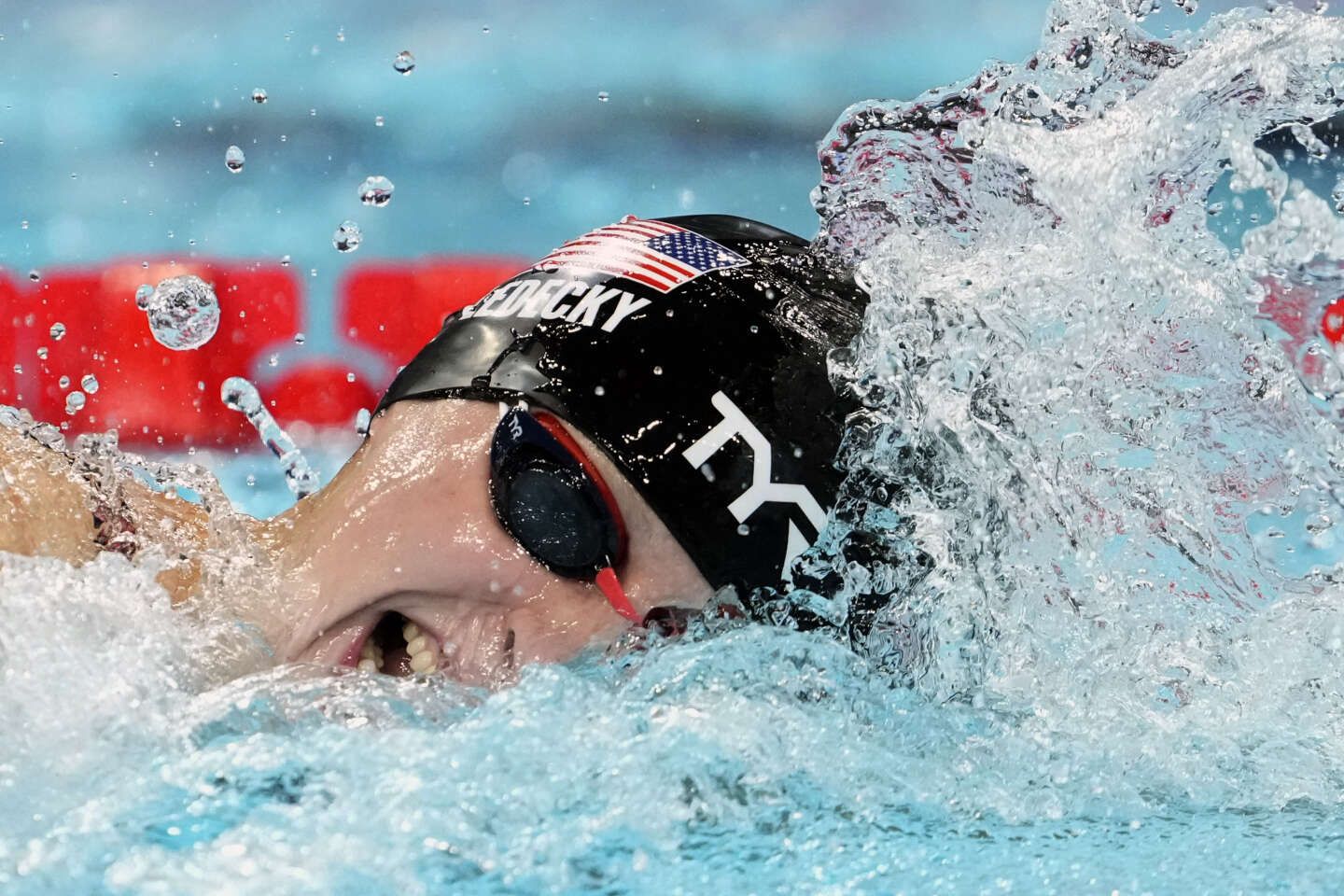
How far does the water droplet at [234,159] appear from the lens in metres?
3.62

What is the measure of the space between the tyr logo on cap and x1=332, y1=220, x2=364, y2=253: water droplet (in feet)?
7.32

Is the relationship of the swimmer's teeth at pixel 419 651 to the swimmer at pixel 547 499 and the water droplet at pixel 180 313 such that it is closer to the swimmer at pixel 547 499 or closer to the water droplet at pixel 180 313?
the swimmer at pixel 547 499

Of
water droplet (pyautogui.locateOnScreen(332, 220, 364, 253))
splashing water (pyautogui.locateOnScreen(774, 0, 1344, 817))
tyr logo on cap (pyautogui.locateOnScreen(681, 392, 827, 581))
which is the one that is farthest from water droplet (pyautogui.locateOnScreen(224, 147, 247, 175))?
tyr logo on cap (pyautogui.locateOnScreen(681, 392, 827, 581))

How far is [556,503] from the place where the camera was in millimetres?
1354

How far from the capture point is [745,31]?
12.5 feet

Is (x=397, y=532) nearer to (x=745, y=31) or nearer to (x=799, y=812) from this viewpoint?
(x=799, y=812)

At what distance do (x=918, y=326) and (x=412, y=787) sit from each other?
77cm

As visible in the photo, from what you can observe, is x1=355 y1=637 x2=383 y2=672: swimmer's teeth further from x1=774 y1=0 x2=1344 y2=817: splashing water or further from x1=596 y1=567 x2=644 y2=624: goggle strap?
x1=774 y1=0 x2=1344 y2=817: splashing water

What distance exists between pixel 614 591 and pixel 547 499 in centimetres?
11

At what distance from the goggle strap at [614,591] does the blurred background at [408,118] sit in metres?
2.27

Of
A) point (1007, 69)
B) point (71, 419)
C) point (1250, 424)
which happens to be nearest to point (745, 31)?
point (71, 419)

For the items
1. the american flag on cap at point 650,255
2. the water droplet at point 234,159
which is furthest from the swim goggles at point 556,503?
the water droplet at point 234,159

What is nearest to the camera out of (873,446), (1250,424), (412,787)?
(412,787)

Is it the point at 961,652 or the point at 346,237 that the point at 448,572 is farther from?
the point at 346,237
